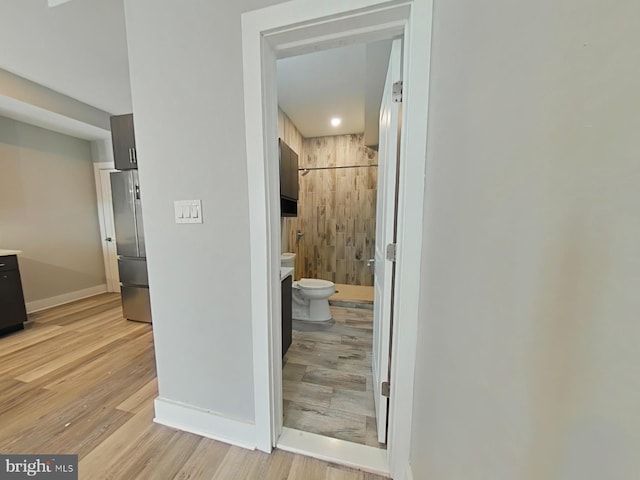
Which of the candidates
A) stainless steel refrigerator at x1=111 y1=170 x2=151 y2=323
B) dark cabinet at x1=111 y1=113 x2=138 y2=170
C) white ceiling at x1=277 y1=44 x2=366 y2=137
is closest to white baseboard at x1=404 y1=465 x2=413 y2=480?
white ceiling at x1=277 y1=44 x2=366 y2=137

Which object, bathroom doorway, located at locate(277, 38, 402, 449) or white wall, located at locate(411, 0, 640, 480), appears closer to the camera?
white wall, located at locate(411, 0, 640, 480)

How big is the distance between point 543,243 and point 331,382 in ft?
5.60

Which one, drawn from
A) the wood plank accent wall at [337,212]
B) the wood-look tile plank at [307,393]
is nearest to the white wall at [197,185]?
the wood-look tile plank at [307,393]

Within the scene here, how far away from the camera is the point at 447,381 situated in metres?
0.66

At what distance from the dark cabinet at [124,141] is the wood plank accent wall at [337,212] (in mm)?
2086

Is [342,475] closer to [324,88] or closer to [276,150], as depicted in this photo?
[276,150]

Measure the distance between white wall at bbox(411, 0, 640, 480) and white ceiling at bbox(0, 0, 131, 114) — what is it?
2276 mm

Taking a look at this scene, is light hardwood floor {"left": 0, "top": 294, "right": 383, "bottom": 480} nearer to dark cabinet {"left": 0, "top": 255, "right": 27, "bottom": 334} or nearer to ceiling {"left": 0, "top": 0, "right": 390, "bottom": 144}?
dark cabinet {"left": 0, "top": 255, "right": 27, "bottom": 334}

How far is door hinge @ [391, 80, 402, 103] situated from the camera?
1.02 m

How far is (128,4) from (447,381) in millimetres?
1986

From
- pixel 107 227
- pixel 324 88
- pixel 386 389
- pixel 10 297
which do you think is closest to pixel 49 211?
pixel 107 227

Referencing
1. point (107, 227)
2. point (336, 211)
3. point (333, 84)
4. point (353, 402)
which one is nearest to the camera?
point (353, 402)

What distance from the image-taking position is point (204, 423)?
1.27 meters

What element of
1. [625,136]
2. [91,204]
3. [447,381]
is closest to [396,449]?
[447,381]
